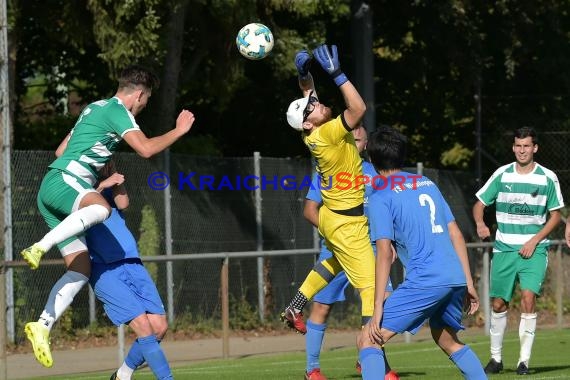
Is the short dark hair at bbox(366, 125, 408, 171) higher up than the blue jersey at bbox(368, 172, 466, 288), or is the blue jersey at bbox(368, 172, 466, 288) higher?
the short dark hair at bbox(366, 125, 408, 171)

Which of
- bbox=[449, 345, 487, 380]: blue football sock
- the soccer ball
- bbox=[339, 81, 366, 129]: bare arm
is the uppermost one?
the soccer ball

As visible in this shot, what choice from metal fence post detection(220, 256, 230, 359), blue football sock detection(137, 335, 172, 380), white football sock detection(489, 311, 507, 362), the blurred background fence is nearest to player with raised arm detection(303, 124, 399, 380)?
white football sock detection(489, 311, 507, 362)

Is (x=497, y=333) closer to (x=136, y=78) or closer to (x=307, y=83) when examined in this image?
(x=307, y=83)

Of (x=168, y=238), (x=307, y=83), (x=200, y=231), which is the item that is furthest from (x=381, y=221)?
(x=200, y=231)

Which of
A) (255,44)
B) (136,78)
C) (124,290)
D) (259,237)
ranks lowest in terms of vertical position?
(259,237)

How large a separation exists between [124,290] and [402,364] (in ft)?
15.1

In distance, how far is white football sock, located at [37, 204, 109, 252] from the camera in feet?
30.2

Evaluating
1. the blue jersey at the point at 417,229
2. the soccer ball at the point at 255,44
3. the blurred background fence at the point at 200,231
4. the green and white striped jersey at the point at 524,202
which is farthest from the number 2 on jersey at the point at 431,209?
the blurred background fence at the point at 200,231

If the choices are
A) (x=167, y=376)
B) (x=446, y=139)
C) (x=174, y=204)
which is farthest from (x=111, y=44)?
(x=446, y=139)

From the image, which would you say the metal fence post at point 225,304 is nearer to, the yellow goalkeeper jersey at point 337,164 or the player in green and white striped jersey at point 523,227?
the player in green and white striped jersey at point 523,227

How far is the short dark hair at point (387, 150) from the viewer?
8383 millimetres

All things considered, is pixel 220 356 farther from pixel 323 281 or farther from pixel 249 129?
pixel 249 129

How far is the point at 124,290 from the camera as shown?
970 cm

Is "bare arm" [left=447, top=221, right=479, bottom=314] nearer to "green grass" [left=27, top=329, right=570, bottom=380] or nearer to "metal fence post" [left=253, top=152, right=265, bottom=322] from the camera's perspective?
"green grass" [left=27, top=329, right=570, bottom=380]
